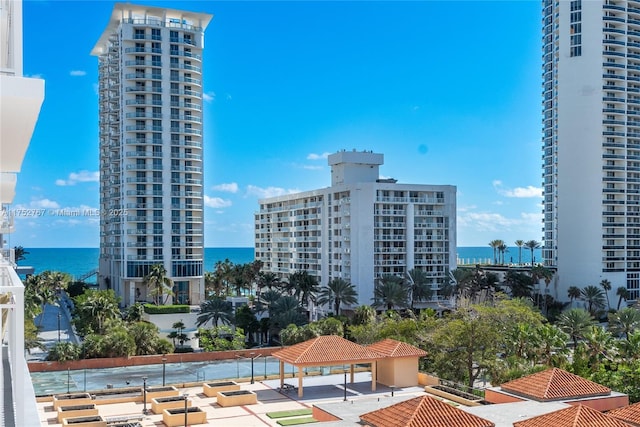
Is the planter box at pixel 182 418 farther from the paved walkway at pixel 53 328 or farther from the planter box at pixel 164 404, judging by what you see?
the paved walkway at pixel 53 328

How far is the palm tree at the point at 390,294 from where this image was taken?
74.2 m

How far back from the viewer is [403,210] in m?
85.6

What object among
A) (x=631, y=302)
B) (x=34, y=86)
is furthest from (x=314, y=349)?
(x=631, y=302)

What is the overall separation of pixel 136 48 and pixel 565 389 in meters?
65.8

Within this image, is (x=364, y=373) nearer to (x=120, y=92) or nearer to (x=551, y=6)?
(x=120, y=92)

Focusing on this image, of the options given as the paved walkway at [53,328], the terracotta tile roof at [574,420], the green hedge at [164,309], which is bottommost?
the paved walkway at [53,328]

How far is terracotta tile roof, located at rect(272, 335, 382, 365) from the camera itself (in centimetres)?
3975

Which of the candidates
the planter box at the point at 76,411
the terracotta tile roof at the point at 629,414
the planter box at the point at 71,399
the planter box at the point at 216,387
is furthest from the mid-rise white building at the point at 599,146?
the planter box at the point at 76,411

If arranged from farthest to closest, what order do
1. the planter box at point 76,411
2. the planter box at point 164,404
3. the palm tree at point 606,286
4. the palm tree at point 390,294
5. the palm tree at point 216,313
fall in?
1. the palm tree at point 606,286
2. the palm tree at point 390,294
3. the palm tree at point 216,313
4. the planter box at point 164,404
5. the planter box at point 76,411

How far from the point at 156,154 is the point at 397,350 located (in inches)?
1914

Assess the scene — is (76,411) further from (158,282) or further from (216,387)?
(158,282)

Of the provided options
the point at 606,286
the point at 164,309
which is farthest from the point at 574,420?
the point at 606,286

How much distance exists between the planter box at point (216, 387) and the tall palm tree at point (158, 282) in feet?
116

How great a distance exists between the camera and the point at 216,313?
6488 cm
